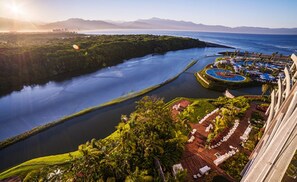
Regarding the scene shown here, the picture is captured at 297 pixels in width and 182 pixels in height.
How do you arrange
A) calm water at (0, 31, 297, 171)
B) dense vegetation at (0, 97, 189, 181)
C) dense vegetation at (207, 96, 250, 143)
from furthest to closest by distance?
calm water at (0, 31, 297, 171) → dense vegetation at (207, 96, 250, 143) → dense vegetation at (0, 97, 189, 181)

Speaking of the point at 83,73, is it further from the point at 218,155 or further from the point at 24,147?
the point at 218,155

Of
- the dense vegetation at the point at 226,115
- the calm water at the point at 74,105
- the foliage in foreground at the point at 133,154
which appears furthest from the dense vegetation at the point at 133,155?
the calm water at the point at 74,105

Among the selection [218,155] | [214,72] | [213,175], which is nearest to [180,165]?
[213,175]

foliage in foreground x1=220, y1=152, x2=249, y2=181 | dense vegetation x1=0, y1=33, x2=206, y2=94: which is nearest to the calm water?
dense vegetation x1=0, y1=33, x2=206, y2=94

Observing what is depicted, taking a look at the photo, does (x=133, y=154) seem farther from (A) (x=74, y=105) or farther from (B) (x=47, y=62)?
(B) (x=47, y=62)

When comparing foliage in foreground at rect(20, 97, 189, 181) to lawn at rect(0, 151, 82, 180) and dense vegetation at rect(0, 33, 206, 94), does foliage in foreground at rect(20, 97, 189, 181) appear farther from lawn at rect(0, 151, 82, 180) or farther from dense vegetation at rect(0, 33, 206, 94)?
dense vegetation at rect(0, 33, 206, 94)

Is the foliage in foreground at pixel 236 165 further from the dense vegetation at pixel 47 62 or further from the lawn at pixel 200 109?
the dense vegetation at pixel 47 62

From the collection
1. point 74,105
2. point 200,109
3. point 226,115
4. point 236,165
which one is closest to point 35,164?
point 74,105
